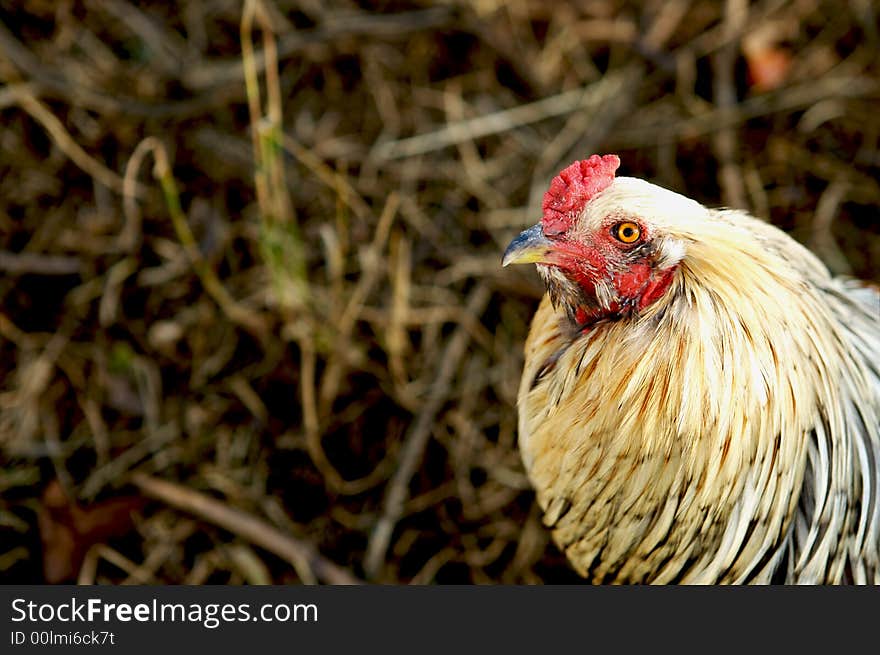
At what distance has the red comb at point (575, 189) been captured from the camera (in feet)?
4.56

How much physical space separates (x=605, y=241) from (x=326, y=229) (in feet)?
4.07

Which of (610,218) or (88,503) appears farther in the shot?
(88,503)

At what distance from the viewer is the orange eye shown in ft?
4.38

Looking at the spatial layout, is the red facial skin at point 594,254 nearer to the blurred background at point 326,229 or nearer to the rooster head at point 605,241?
the rooster head at point 605,241

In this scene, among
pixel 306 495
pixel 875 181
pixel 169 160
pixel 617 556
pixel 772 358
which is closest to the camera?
pixel 772 358

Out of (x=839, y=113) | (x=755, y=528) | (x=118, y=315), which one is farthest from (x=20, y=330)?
(x=839, y=113)

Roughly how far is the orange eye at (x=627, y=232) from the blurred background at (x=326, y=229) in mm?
1026

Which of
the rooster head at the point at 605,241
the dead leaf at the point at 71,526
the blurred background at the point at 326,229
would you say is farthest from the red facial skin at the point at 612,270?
the dead leaf at the point at 71,526

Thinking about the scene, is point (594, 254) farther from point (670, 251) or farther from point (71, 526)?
point (71, 526)

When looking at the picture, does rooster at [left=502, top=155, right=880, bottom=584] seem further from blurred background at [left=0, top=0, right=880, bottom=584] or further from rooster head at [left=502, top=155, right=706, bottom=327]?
blurred background at [left=0, top=0, right=880, bottom=584]

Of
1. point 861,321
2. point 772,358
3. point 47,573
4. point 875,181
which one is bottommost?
point 772,358

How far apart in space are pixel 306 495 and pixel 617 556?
3.39 ft

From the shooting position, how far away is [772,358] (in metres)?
1.31

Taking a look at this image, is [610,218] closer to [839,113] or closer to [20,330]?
[20,330]
